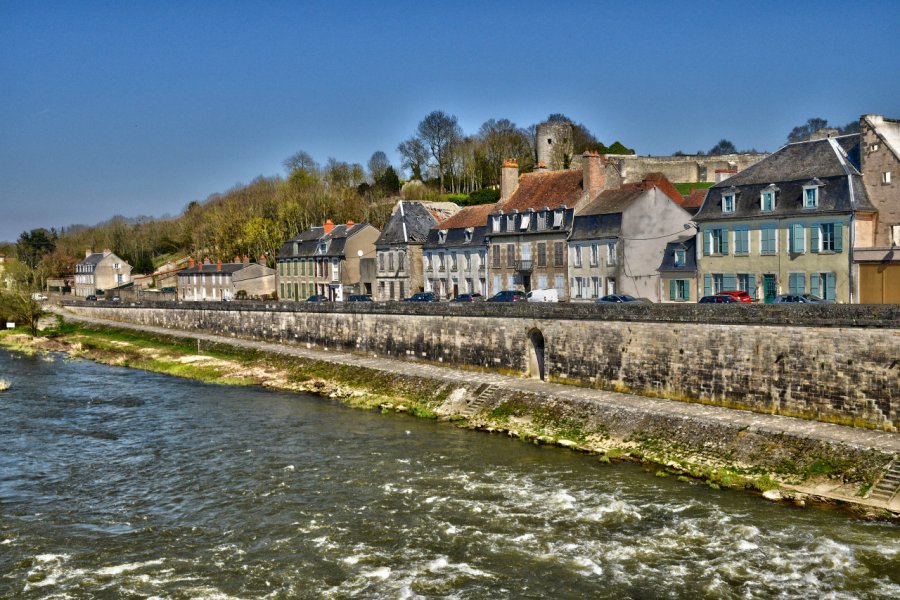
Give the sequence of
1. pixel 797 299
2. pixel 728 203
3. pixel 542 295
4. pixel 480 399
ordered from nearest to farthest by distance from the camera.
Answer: pixel 797 299, pixel 480 399, pixel 728 203, pixel 542 295

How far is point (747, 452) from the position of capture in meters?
19.3

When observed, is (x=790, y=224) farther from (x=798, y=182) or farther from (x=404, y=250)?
(x=404, y=250)

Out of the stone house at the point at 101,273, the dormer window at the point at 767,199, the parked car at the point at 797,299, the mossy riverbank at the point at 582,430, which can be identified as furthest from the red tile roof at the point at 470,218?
the stone house at the point at 101,273

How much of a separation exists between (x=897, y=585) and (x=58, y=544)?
1517cm

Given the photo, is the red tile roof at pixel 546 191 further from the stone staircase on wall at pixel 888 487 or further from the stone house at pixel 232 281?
the stone house at pixel 232 281

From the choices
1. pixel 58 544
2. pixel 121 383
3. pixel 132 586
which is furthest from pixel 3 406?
pixel 132 586

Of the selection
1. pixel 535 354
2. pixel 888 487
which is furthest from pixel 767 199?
pixel 888 487

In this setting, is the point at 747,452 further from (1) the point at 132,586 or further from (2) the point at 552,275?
(2) the point at 552,275

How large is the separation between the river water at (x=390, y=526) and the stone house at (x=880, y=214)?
12.3 meters

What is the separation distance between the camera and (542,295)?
38.3 meters

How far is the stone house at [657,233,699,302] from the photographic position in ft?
109

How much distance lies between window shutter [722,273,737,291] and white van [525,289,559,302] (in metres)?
8.87

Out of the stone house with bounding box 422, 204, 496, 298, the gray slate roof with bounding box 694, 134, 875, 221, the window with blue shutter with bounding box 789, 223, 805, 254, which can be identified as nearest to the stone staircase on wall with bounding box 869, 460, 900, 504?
the gray slate roof with bounding box 694, 134, 875, 221

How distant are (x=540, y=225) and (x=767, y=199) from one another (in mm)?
13703
